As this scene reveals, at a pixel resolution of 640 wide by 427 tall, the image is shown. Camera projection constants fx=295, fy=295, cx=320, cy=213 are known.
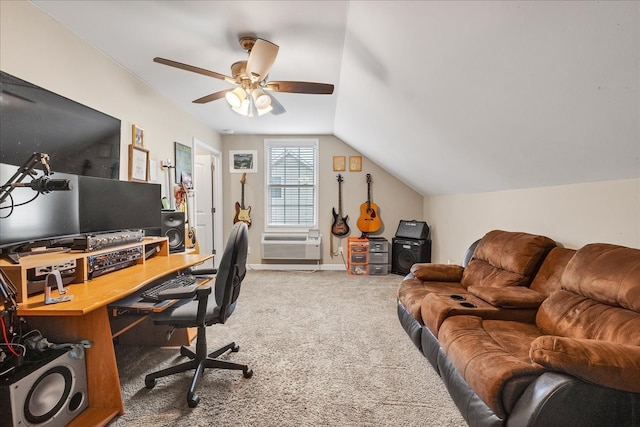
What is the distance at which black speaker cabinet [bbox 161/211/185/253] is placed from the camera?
9.32 feet

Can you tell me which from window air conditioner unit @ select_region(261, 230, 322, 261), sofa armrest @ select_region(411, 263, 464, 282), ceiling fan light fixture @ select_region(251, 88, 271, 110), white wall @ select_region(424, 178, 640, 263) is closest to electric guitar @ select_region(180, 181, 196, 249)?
window air conditioner unit @ select_region(261, 230, 322, 261)

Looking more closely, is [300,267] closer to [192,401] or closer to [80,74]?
[192,401]

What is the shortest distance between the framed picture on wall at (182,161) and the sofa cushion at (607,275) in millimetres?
3600

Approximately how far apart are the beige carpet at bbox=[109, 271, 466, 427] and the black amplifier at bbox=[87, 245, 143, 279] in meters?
0.68

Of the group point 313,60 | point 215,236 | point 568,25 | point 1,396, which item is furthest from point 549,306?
point 215,236

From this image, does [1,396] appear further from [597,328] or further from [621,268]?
[621,268]

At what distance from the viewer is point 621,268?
4.47 ft

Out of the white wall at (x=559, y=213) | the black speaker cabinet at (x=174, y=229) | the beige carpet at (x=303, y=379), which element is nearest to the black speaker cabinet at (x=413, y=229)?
the white wall at (x=559, y=213)

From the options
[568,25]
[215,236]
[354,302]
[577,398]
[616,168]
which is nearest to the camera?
[577,398]

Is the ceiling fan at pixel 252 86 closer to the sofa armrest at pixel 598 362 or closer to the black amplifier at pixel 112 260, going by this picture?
the black amplifier at pixel 112 260

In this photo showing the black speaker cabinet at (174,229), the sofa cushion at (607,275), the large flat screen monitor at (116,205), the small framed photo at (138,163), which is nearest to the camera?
the sofa cushion at (607,275)

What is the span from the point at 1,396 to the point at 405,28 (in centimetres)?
252

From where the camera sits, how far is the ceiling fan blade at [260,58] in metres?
1.75

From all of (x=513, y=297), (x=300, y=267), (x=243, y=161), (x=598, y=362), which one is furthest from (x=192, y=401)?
(x=243, y=161)
